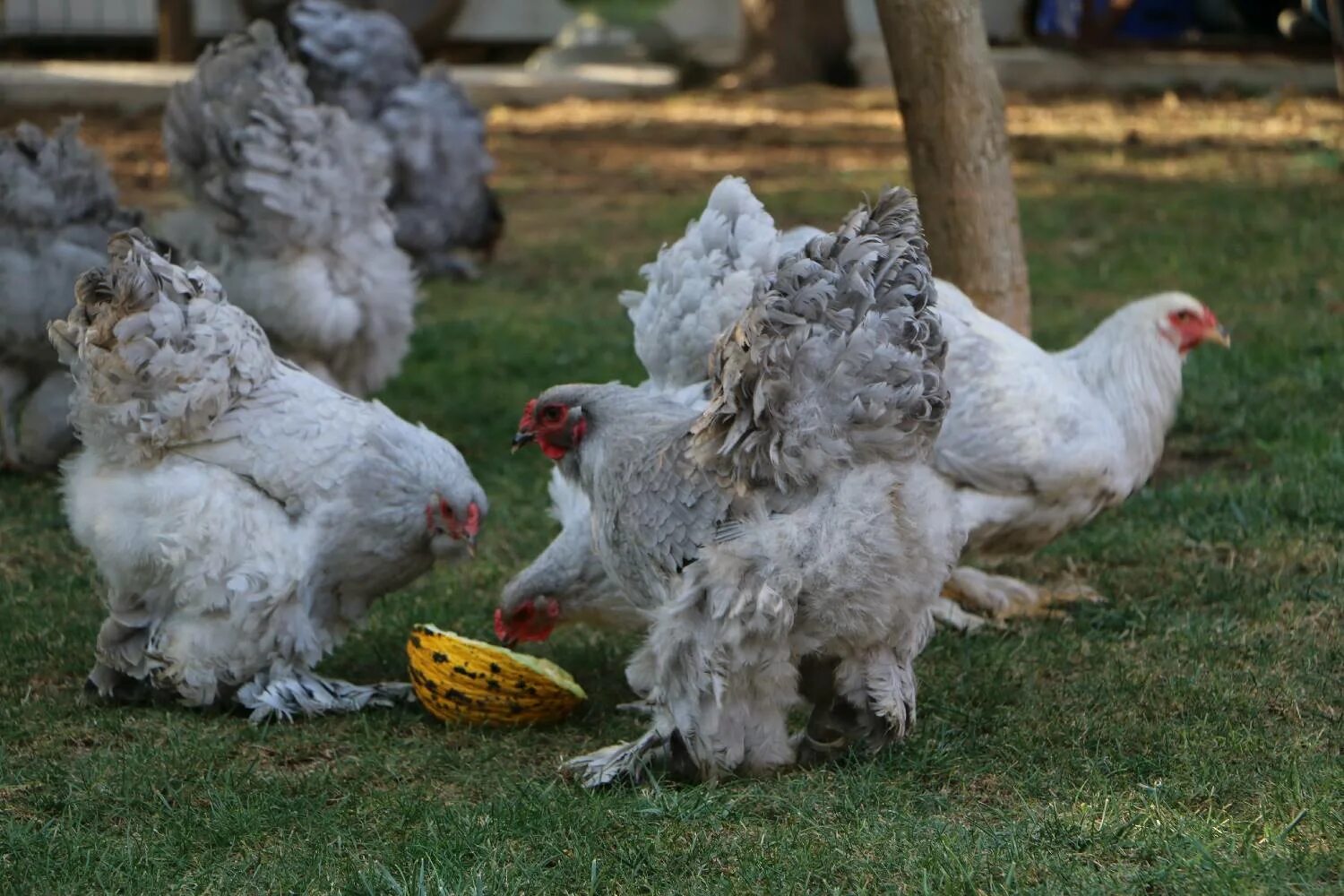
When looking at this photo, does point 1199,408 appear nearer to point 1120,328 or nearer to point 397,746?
point 1120,328

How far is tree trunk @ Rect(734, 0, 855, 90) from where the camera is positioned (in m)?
16.8

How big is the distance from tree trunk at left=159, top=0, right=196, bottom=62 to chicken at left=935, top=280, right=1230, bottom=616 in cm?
1386

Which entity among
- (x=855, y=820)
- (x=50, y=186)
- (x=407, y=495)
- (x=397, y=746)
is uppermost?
(x=50, y=186)

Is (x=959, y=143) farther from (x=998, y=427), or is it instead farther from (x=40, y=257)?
(x=40, y=257)

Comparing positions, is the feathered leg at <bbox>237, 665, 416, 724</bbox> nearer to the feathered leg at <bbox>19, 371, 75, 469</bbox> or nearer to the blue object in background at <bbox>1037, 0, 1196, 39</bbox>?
the feathered leg at <bbox>19, 371, 75, 469</bbox>

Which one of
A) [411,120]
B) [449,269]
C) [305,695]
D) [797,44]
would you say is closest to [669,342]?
[305,695]

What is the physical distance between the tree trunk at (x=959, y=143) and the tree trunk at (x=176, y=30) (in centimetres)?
1289

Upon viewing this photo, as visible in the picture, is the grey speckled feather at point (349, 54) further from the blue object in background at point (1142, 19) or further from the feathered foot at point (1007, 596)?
the blue object in background at point (1142, 19)

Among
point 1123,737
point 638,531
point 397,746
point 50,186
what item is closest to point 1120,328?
point 1123,737

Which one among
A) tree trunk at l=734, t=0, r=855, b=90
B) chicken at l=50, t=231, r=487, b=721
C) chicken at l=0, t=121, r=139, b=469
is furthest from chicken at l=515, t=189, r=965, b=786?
tree trunk at l=734, t=0, r=855, b=90

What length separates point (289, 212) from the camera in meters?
6.91

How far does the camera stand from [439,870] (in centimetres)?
352

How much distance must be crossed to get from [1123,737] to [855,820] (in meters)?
0.92

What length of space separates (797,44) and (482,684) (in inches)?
527
